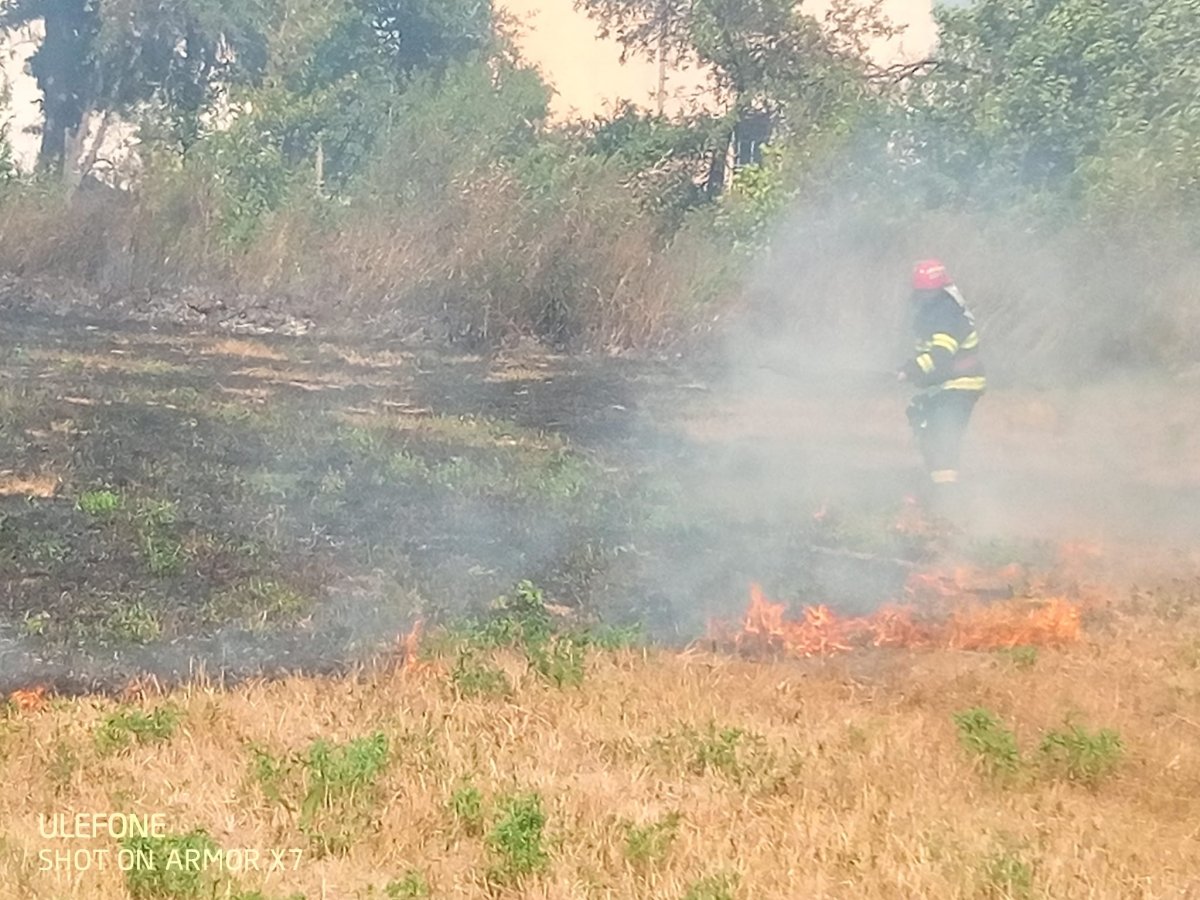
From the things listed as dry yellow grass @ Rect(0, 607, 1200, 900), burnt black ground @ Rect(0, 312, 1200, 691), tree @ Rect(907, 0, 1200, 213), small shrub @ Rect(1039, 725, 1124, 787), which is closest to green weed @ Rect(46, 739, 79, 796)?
dry yellow grass @ Rect(0, 607, 1200, 900)

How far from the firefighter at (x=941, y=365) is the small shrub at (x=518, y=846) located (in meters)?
6.13

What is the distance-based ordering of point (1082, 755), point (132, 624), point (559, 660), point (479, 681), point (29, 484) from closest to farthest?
point (1082, 755)
point (479, 681)
point (559, 660)
point (132, 624)
point (29, 484)

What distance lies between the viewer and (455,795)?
15.9 ft

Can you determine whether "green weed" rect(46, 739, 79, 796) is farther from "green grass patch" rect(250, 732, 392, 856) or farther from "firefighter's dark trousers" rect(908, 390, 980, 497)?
"firefighter's dark trousers" rect(908, 390, 980, 497)

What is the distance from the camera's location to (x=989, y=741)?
17.9 feet

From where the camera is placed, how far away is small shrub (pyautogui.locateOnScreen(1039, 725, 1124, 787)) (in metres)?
5.36

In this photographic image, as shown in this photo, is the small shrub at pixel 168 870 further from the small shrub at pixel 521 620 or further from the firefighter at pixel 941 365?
the firefighter at pixel 941 365

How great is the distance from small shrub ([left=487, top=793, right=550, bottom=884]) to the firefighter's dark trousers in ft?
20.2

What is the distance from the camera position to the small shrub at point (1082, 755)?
5359mm

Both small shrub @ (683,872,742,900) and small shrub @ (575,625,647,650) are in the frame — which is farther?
small shrub @ (575,625,647,650)

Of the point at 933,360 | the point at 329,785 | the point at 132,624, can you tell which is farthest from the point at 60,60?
the point at 329,785

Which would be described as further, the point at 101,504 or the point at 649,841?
the point at 101,504

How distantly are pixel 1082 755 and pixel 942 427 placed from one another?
495 cm

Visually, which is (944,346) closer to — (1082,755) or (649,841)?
(1082,755)
